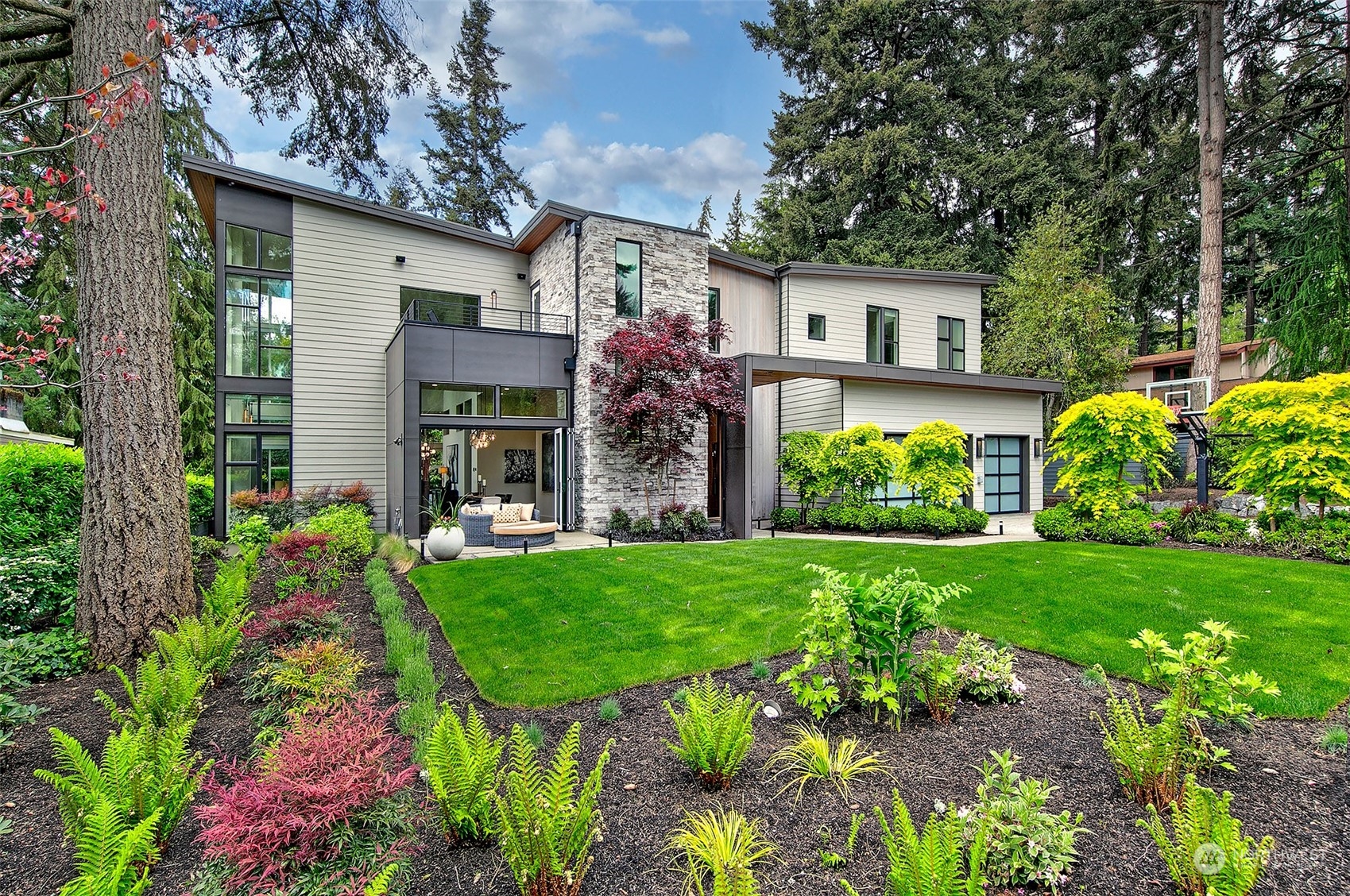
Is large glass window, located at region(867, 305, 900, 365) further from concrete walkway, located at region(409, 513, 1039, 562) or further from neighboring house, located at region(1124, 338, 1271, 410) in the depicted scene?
neighboring house, located at region(1124, 338, 1271, 410)

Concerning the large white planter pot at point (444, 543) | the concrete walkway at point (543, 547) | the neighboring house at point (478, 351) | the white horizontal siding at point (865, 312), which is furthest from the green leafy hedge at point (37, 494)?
the white horizontal siding at point (865, 312)

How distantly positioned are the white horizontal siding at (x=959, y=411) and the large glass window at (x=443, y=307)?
8614mm

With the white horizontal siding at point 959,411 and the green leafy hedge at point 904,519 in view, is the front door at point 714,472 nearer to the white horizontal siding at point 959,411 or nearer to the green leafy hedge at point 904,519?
the green leafy hedge at point 904,519

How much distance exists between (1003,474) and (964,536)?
5536 mm

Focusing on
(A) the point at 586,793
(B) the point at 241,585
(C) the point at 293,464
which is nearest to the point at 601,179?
(C) the point at 293,464

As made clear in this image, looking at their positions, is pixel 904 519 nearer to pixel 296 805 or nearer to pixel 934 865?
pixel 934 865

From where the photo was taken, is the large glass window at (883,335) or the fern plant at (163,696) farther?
the large glass window at (883,335)

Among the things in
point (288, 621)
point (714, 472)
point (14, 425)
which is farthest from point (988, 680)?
point (14, 425)

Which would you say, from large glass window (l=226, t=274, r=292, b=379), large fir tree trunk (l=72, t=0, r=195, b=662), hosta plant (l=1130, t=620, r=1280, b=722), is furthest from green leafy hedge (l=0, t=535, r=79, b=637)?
hosta plant (l=1130, t=620, r=1280, b=722)

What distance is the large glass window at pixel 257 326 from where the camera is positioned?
11492mm

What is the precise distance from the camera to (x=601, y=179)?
29016mm

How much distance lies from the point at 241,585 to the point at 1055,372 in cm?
1988

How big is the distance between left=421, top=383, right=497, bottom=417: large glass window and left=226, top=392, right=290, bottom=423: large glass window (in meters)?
3.12

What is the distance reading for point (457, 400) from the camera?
37.8ft
